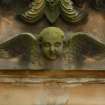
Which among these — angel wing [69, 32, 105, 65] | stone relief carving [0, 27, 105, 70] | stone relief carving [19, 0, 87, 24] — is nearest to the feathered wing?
stone relief carving [19, 0, 87, 24]

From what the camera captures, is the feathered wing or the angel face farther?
the feathered wing

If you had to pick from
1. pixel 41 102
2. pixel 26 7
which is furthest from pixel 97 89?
pixel 26 7

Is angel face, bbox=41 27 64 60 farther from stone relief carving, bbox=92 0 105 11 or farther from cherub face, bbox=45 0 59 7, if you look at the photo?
stone relief carving, bbox=92 0 105 11

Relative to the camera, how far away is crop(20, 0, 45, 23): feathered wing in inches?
231

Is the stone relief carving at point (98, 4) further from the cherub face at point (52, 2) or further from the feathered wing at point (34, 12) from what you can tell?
the feathered wing at point (34, 12)

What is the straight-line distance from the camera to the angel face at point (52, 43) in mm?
5746

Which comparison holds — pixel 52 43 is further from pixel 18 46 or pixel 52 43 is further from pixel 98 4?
pixel 98 4

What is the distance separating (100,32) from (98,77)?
37 centimetres

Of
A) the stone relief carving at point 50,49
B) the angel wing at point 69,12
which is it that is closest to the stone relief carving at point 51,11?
the angel wing at point 69,12

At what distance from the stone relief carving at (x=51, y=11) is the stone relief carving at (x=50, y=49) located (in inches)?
5.4

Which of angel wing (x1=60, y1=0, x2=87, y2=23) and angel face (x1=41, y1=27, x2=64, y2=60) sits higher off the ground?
angel wing (x1=60, y1=0, x2=87, y2=23)

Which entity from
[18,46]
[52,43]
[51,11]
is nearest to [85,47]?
[52,43]

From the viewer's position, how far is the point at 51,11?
592 centimetres

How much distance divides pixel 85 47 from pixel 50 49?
30 centimetres
